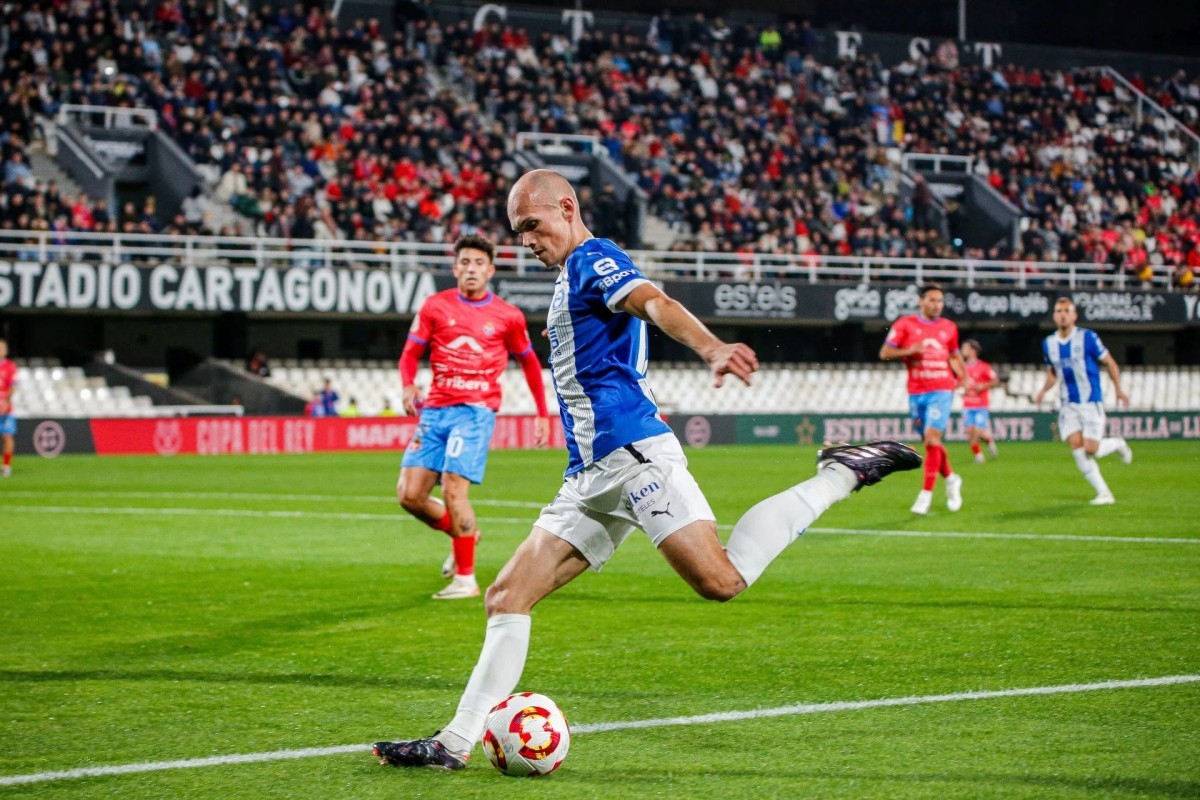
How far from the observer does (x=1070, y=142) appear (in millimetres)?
46844

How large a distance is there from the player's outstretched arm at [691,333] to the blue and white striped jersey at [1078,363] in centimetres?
1305

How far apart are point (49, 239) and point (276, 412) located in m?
6.19

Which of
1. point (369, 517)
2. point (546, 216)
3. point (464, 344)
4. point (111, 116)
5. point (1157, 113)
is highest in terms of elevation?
point (1157, 113)

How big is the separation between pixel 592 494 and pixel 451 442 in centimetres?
506

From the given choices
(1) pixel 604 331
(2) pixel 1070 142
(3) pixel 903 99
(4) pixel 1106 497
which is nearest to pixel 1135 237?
(2) pixel 1070 142

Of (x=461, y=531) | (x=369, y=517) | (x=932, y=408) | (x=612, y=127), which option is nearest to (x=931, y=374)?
(x=932, y=408)

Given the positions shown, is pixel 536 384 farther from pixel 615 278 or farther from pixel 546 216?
pixel 615 278

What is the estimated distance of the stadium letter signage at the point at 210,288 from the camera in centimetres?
3078

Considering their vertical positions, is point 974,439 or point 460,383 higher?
point 460,383

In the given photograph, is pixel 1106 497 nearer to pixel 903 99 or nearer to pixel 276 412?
pixel 276 412

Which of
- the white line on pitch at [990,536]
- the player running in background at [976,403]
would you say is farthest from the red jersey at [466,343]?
the player running in background at [976,403]

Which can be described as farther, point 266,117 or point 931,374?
point 266,117

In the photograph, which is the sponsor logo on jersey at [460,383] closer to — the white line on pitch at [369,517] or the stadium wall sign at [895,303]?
the white line on pitch at [369,517]

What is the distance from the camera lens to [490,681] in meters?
5.26
